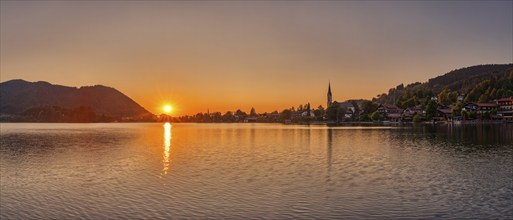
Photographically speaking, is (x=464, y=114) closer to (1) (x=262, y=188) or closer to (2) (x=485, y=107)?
(2) (x=485, y=107)

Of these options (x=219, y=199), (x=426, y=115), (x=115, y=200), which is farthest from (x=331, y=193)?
(x=426, y=115)

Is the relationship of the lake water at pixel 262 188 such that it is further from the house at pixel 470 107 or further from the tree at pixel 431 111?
the house at pixel 470 107

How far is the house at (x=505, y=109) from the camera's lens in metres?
178

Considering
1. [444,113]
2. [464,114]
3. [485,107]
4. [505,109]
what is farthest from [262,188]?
[505,109]

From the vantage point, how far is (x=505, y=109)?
18200 centimetres

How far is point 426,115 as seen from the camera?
188 metres

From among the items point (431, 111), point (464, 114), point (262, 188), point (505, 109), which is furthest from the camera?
point (431, 111)

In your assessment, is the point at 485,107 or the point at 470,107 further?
the point at 470,107

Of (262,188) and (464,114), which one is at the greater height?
(464,114)

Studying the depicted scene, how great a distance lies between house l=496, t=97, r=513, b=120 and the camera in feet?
584

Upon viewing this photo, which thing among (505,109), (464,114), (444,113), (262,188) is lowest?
(262,188)

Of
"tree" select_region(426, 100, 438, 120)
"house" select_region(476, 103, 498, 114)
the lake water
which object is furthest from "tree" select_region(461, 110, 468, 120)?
the lake water

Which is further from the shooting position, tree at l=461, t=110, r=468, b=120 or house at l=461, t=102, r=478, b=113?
house at l=461, t=102, r=478, b=113

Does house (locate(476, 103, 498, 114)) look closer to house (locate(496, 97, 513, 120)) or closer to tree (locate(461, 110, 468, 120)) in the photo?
house (locate(496, 97, 513, 120))
